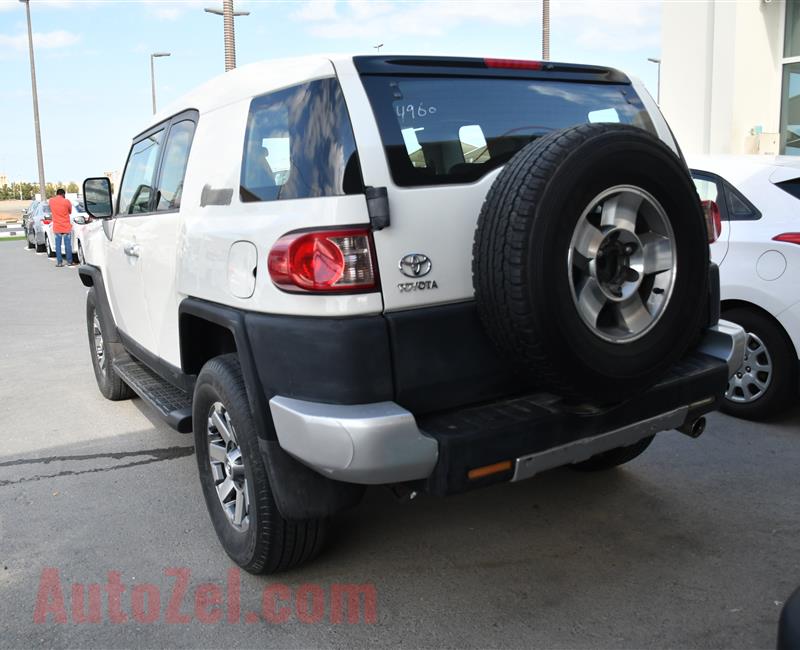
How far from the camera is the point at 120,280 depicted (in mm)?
4707

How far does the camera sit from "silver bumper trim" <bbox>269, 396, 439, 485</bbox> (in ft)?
7.82

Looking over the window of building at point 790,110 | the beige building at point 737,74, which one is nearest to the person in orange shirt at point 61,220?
the beige building at point 737,74

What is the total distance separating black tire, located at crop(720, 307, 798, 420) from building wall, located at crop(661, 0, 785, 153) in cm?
882

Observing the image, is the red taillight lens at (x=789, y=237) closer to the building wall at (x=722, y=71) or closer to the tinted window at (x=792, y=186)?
the tinted window at (x=792, y=186)

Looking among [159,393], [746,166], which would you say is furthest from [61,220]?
[746,166]

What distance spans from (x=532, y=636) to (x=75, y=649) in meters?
1.61

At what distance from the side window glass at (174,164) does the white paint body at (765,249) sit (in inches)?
129

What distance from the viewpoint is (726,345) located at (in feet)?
10.6

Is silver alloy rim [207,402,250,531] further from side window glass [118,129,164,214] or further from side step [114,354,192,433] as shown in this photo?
side window glass [118,129,164,214]

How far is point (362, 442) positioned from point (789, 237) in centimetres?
335

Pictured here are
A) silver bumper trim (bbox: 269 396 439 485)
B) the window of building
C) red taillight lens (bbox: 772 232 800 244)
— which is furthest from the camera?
the window of building

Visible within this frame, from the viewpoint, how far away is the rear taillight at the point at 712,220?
145 inches

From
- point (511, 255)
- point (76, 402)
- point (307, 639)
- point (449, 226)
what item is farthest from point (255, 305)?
point (76, 402)

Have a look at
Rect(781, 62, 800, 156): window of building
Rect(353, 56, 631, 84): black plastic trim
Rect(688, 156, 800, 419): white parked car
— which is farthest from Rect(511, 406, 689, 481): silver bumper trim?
Rect(781, 62, 800, 156): window of building
